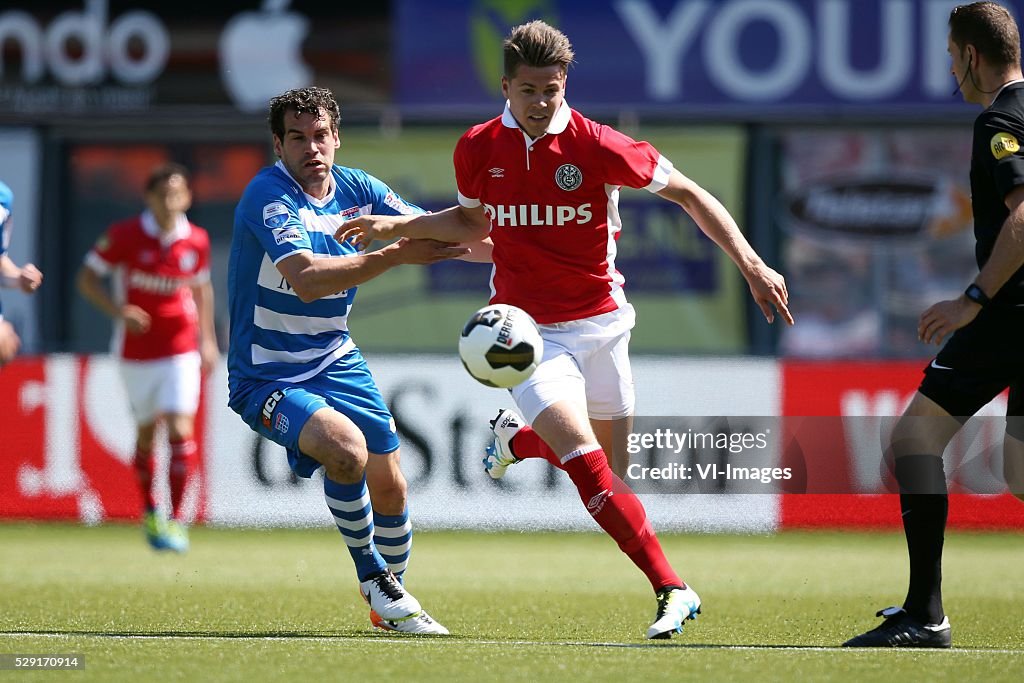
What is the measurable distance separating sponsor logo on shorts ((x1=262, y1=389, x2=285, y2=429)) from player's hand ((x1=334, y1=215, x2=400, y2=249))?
70cm

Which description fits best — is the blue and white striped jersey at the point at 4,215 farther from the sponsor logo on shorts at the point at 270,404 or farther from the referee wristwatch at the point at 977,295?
the referee wristwatch at the point at 977,295

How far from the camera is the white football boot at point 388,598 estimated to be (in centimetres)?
641

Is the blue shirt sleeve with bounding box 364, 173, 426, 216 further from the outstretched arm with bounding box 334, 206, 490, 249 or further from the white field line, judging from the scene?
the white field line

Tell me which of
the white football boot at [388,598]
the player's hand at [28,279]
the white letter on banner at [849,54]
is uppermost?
A: the white letter on banner at [849,54]

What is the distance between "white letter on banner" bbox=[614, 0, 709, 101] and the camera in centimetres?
1543

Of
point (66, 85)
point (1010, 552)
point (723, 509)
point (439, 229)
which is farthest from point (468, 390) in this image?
point (66, 85)

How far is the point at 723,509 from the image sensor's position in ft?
36.4

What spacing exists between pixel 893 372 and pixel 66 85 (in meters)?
9.04

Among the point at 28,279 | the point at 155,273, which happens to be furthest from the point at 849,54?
the point at 28,279

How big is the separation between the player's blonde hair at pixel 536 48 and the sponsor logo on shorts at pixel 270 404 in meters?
1.67

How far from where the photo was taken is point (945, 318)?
18.2ft

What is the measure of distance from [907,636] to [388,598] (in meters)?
2.10

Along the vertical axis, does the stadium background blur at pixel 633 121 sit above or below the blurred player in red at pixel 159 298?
above

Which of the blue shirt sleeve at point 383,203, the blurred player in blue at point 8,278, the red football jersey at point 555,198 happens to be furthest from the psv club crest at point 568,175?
the blurred player in blue at point 8,278
